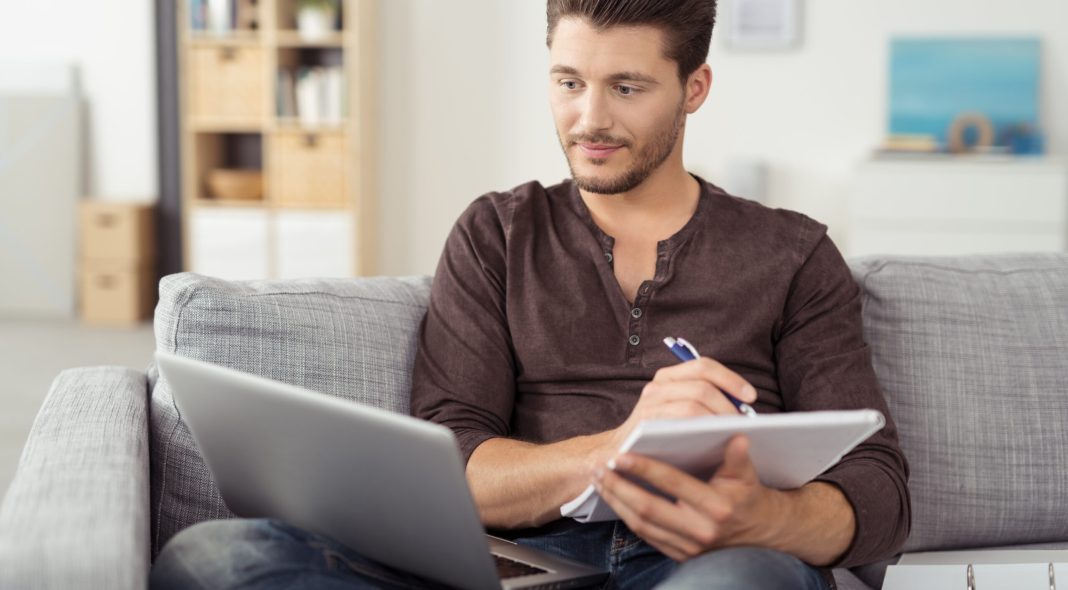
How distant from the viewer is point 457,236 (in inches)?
72.1

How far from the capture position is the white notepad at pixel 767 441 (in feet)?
3.86

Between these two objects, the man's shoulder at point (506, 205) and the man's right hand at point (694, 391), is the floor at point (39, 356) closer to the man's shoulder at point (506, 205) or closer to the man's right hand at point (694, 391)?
the man's shoulder at point (506, 205)

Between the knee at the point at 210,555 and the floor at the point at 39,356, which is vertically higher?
the knee at the point at 210,555

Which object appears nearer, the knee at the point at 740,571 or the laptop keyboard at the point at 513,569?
the knee at the point at 740,571

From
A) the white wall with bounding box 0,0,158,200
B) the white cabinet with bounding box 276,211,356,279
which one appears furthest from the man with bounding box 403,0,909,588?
the white wall with bounding box 0,0,158,200

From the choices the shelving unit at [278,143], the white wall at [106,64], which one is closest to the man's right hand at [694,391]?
the shelving unit at [278,143]

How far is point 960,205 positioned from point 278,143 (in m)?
2.95

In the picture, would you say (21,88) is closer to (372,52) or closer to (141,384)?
(372,52)

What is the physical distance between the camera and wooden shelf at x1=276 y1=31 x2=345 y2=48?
5801 millimetres

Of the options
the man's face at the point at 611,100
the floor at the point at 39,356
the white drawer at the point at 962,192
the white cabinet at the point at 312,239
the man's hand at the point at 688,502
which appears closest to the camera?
the man's hand at the point at 688,502

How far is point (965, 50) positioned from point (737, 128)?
1.02 meters

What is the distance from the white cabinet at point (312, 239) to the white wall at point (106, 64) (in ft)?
2.51

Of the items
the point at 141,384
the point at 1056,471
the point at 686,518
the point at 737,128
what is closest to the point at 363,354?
the point at 141,384

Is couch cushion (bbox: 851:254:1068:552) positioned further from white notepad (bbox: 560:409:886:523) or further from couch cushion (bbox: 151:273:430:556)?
couch cushion (bbox: 151:273:430:556)
